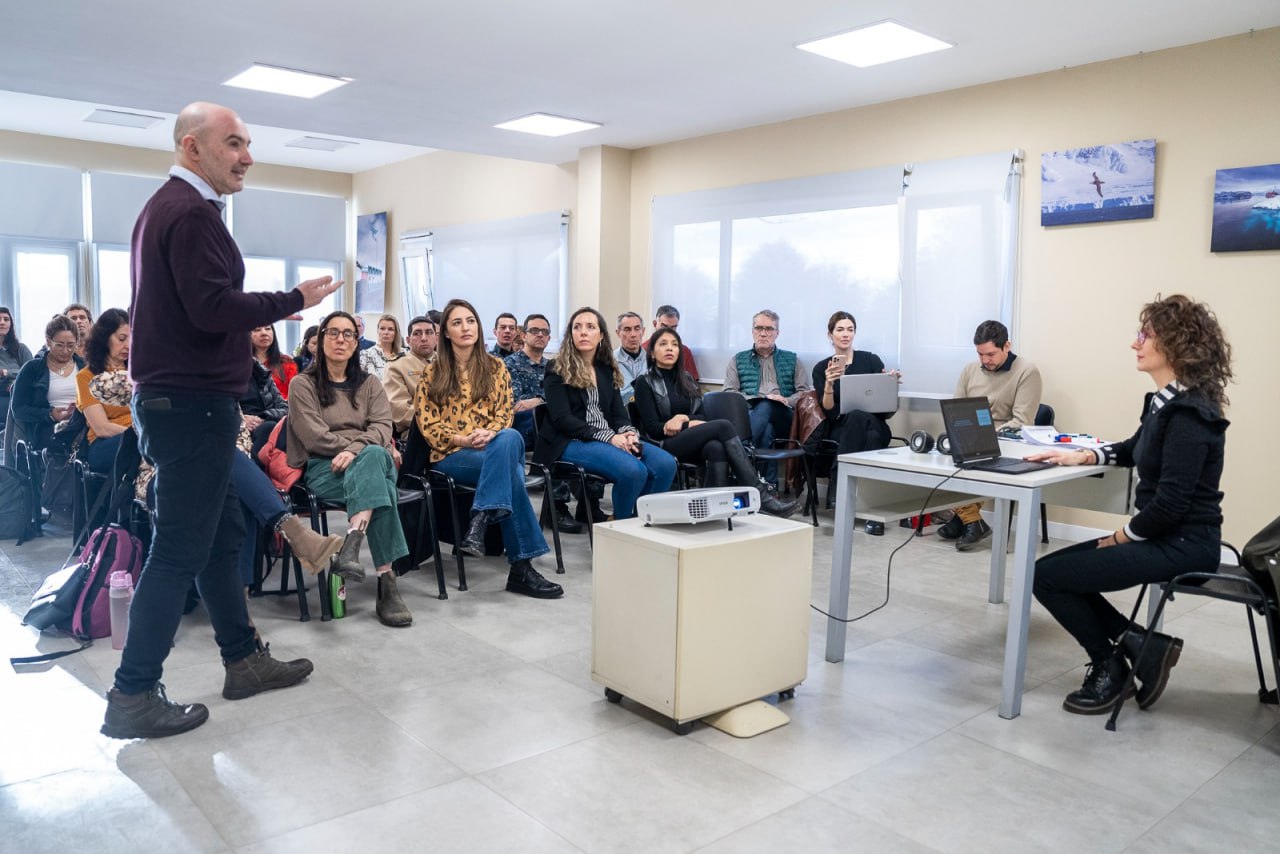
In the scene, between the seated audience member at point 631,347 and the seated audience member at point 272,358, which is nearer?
the seated audience member at point 272,358

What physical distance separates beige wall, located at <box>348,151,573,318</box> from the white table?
5384 millimetres

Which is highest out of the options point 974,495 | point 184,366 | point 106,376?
point 184,366

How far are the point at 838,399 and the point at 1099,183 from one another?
185 cm

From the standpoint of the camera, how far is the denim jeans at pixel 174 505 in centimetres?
238

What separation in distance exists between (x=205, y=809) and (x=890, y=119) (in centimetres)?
540

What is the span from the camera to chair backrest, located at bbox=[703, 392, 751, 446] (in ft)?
17.7

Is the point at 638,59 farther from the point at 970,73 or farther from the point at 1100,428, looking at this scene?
→ the point at 1100,428

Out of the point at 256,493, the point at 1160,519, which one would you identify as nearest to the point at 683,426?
the point at 256,493

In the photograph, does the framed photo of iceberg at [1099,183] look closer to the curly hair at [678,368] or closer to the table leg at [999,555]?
the table leg at [999,555]

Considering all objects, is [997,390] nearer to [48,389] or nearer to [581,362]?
[581,362]

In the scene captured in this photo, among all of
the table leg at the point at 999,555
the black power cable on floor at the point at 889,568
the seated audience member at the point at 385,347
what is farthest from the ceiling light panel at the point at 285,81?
the table leg at the point at 999,555

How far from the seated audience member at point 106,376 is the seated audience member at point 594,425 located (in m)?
1.82

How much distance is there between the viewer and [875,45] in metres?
4.81

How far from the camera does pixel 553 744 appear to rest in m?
2.50
